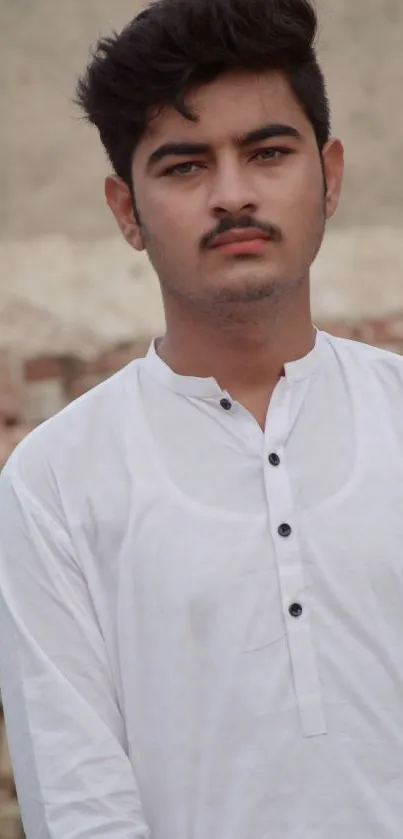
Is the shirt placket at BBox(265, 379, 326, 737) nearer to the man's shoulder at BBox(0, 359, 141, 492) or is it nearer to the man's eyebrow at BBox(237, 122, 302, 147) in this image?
the man's shoulder at BBox(0, 359, 141, 492)

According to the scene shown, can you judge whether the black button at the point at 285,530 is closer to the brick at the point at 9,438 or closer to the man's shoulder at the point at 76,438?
the man's shoulder at the point at 76,438

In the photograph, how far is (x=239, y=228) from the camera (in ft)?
6.79

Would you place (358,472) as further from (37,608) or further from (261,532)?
(37,608)

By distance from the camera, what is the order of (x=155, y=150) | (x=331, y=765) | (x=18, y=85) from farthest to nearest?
1. (x=18, y=85)
2. (x=155, y=150)
3. (x=331, y=765)

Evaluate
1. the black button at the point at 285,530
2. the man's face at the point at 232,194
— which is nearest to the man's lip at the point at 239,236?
the man's face at the point at 232,194

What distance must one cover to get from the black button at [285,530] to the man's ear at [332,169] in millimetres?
466

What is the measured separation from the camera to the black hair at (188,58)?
215 centimetres

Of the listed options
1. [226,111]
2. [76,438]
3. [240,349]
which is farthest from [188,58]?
[76,438]

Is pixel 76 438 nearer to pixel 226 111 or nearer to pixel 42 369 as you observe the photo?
pixel 226 111

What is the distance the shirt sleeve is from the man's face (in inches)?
14.5

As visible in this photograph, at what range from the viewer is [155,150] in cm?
217

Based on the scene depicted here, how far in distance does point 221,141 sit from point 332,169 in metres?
0.26

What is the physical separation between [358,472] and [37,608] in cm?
45

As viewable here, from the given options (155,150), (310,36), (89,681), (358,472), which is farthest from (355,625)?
(310,36)
